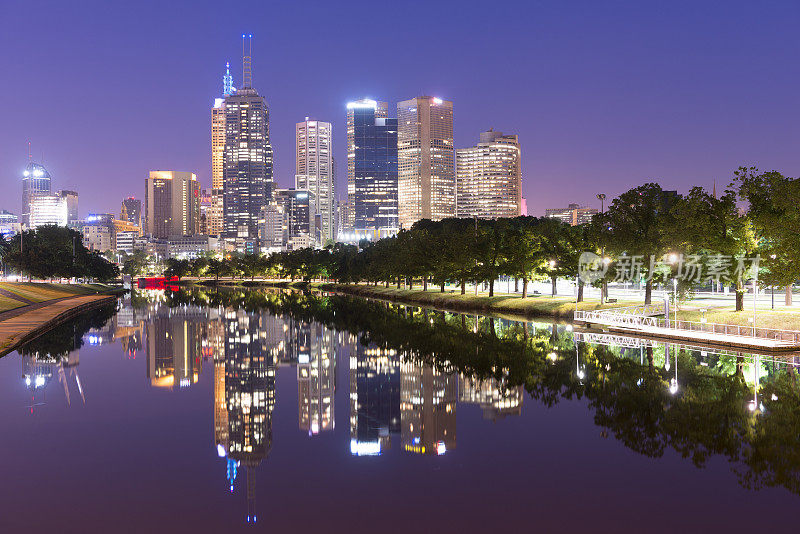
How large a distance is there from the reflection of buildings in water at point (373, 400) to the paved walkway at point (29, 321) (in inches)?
874

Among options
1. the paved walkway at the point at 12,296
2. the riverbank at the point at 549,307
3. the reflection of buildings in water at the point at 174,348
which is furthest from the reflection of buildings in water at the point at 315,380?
the paved walkway at the point at 12,296

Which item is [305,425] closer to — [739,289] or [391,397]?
[391,397]

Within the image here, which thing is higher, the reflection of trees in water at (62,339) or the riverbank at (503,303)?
the riverbank at (503,303)

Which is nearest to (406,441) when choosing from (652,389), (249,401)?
(249,401)

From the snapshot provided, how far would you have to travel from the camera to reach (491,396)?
27219 mm

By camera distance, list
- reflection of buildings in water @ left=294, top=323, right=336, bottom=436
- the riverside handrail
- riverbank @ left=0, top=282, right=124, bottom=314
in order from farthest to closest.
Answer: riverbank @ left=0, top=282, right=124, bottom=314
the riverside handrail
reflection of buildings in water @ left=294, top=323, right=336, bottom=436

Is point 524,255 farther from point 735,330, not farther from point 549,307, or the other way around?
point 735,330

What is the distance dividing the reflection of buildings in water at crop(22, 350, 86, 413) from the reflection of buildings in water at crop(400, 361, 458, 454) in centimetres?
1404

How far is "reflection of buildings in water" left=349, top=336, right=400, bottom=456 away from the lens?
2131 centimetres

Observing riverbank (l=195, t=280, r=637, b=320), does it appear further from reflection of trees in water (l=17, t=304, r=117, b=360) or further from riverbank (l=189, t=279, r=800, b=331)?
reflection of trees in water (l=17, t=304, r=117, b=360)

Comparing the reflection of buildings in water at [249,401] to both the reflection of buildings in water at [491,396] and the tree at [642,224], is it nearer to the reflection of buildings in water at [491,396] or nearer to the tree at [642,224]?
the reflection of buildings in water at [491,396]

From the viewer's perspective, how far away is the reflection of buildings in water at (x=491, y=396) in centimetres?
2472

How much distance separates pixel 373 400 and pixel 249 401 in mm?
5295

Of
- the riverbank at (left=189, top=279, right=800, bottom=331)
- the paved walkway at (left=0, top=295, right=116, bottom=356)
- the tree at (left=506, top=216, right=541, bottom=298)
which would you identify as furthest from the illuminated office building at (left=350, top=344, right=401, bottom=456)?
the tree at (left=506, top=216, right=541, bottom=298)
